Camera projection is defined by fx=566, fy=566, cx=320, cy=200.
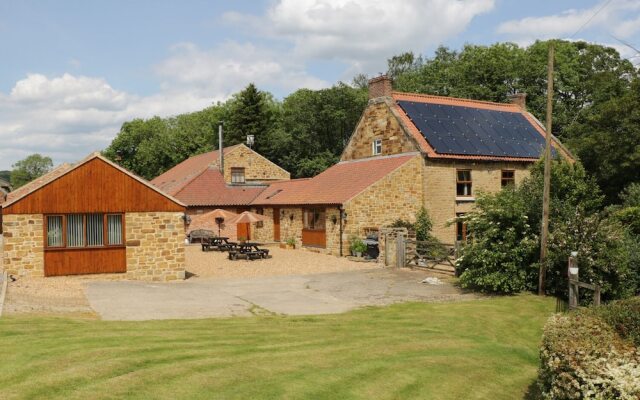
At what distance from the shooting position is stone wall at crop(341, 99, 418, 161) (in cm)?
3347

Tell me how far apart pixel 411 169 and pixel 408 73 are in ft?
151

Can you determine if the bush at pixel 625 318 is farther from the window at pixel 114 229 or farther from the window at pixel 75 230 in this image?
the window at pixel 75 230

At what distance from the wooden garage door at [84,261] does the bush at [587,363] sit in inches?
651

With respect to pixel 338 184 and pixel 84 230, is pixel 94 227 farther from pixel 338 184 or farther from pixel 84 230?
pixel 338 184

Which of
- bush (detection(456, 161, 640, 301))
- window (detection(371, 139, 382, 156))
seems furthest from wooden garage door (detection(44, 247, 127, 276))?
window (detection(371, 139, 382, 156))

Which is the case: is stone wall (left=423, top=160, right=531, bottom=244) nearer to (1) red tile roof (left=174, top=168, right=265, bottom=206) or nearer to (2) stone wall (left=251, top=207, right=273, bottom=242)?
A: (2) stone wall (left=251, top=207, right=273, bottom=242)

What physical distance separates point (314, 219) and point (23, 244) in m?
16.8

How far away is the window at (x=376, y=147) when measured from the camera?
117ft

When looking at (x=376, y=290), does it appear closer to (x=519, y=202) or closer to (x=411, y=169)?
(x=519, y=202)

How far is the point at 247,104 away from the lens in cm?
6981

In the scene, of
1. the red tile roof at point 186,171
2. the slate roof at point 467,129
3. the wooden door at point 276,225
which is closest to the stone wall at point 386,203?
the slate roof at point 467,129

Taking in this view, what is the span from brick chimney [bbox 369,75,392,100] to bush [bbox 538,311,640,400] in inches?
1096

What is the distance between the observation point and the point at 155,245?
21578 millimetres

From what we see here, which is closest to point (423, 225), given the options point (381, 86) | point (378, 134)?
point (378, 134)
